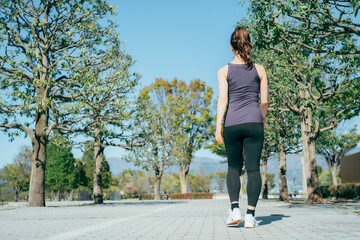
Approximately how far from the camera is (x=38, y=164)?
18.4 m

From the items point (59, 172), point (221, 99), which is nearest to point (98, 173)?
point (221, 99)

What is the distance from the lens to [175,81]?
4281 centimetres

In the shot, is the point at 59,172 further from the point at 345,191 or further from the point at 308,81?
the point at 308,81

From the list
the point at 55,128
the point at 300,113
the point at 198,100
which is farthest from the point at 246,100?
the point at 198,100

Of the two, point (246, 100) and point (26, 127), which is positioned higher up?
point (26, 127)

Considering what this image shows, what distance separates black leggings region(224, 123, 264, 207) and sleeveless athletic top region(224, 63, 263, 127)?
102 millimetres

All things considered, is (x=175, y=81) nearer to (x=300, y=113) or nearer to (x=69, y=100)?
(x=69, y=100)

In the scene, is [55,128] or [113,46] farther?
[113,46]

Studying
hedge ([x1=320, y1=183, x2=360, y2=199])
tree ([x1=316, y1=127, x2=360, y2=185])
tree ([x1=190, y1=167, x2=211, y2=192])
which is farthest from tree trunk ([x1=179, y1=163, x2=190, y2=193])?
tree ([x1=190, y1=167, x2=211, y2=192])

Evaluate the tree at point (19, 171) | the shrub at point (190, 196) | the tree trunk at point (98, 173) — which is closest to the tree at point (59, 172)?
the tree at point (19, 171)

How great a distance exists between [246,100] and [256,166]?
0.97 metres

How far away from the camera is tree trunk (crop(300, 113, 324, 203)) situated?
17.1 m

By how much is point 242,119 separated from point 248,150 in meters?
0.45

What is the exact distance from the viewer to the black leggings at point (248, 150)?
5051mm
